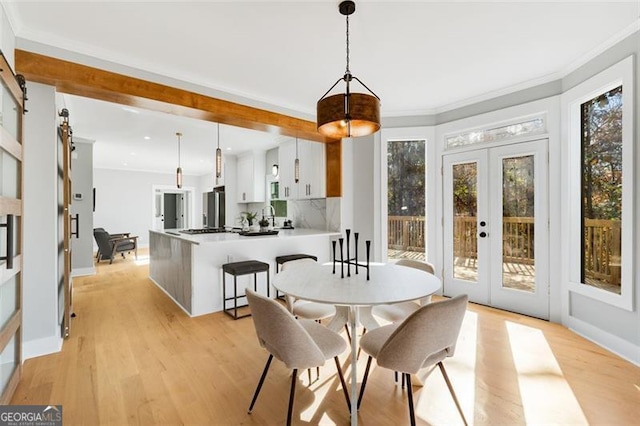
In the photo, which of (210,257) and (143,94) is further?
(210,257)

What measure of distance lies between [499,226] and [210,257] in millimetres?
3579

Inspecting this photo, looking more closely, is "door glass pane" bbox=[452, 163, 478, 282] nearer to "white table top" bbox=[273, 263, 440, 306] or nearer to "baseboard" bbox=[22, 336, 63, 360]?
"white table top" bbox=[273, 263, 440, 306]

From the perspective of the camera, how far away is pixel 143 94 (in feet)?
9.47

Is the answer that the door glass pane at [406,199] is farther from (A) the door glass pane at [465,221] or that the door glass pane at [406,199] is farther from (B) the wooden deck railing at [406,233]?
(A) the door glass pane at [465,221]

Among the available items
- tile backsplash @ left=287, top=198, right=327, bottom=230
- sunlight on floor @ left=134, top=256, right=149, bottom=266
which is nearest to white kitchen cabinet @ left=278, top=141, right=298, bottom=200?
tile backsplash @ left=287, top=198, right=327, bottom=230

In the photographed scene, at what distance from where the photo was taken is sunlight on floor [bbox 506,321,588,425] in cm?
181

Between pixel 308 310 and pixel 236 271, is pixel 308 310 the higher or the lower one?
the lower one

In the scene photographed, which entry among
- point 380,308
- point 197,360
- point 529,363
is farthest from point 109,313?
point 529,363

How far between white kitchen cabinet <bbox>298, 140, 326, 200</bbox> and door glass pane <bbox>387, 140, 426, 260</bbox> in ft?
3.38

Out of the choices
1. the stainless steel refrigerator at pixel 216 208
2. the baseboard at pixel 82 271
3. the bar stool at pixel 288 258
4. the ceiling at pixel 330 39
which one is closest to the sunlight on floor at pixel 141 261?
the baseboard at pixel 82 271

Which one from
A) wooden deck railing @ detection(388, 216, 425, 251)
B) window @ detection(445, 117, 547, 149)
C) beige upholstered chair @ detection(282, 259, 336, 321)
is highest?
window @ detection(445, 117, 547, 149)

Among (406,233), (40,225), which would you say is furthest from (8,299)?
(406,233)

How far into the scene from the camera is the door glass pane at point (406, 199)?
4395mm

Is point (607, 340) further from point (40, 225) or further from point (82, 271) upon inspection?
point (82, 271)
